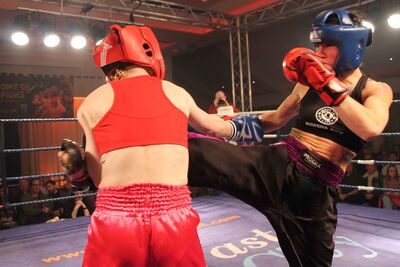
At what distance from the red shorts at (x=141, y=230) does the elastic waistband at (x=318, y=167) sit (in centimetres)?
59

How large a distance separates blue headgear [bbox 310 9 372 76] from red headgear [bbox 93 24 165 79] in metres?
0.65

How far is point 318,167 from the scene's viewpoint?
63.4 inches

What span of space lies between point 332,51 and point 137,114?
0.84 metres

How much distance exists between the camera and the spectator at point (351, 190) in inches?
200

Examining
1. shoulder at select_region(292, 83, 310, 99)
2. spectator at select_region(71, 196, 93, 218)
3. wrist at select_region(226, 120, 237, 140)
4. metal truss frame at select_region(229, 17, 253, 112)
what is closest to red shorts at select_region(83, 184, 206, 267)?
wrist at select_region(226, 120, 237, 140)

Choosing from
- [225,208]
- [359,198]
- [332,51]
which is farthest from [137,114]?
[359,198]

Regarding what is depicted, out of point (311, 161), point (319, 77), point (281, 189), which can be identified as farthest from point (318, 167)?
point (319, 77)

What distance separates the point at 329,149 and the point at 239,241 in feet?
5.30

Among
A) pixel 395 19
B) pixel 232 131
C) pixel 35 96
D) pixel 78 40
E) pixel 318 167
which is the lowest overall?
pixel 318 167

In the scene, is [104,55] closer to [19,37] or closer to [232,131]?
[232,131]

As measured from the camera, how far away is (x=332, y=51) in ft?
5.27

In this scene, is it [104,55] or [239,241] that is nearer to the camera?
[104,55]

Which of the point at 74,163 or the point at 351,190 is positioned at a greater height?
the point at 74,163

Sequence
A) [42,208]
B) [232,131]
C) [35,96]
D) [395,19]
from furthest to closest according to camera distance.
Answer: [35,96] → [395,19] → [42,208] → [232,131]
